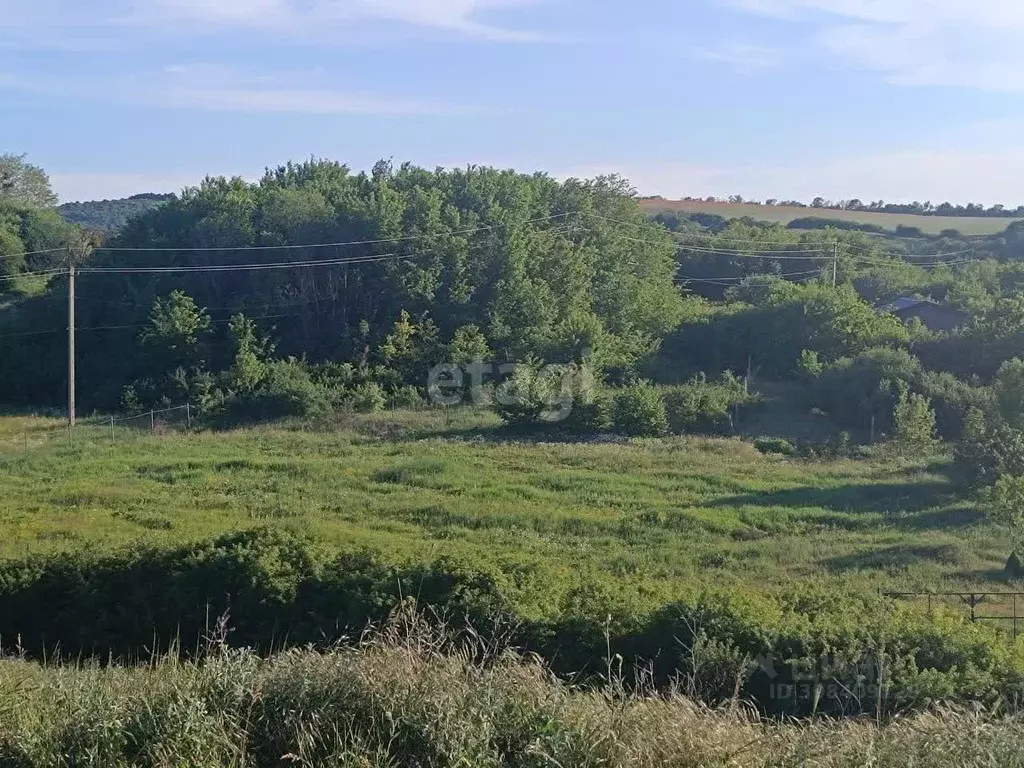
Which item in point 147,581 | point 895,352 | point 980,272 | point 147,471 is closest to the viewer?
point 147,581

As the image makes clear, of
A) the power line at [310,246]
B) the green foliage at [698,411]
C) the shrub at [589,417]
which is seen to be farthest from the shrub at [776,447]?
the power line at [310,246]

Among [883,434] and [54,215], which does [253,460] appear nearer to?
[883,434]

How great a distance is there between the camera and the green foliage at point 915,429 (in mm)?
27375

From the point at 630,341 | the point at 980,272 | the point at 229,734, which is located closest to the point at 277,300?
the point at 630,341

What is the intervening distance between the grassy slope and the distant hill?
68.3 metres

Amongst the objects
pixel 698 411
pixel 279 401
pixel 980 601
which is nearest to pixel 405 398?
pixel 279 401

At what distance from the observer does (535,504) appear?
19.9m

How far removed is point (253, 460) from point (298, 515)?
777 centimetres

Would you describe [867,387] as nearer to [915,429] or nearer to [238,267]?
[915,429]

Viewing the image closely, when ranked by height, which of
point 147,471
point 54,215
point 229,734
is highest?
point 54,215

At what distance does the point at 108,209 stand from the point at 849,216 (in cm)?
7130

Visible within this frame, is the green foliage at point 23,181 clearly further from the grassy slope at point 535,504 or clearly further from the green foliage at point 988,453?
the green foliage at point 988,453

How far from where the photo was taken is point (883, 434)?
3134cm

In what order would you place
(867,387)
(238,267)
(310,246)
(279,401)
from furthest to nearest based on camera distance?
(310,246), (238,267), (279,401), (867,387)
